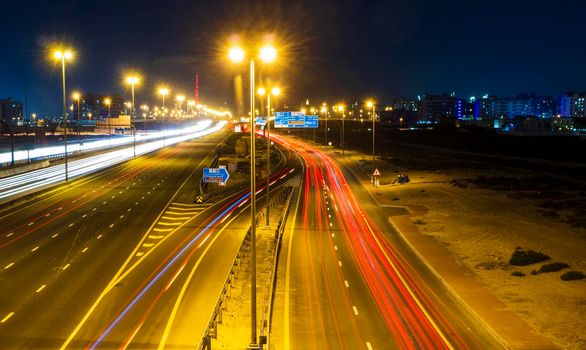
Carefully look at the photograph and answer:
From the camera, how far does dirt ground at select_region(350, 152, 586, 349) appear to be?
20.8 metres

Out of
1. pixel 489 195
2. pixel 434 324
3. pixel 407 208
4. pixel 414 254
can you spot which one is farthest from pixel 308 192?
pixel 434 324

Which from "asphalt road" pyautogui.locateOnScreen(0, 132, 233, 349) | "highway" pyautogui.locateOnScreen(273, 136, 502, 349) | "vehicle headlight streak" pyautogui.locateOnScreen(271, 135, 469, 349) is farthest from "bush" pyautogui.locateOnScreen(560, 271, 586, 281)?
"asphalt road" pyautogui.locateOnScreen(0, 132, 233, 349)

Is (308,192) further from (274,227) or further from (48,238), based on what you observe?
(48,238)

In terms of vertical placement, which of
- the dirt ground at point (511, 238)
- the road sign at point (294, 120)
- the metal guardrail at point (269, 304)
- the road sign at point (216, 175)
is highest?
the road sign at point (294, 120)

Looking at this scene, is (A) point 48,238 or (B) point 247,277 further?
(A) point 48,238

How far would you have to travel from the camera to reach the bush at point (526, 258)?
1115 inches

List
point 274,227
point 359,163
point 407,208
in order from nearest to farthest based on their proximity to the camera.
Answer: point 274,227
point 407,208
point 359,163

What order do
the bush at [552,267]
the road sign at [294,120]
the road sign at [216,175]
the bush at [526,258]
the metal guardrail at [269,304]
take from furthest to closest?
the road sign at [294,120] < the road sign at [216,175] < the bush at [526,258] < the bush at [552,267] < the metal guardrail at [269,304]

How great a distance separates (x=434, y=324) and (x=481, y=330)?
148 centimetres

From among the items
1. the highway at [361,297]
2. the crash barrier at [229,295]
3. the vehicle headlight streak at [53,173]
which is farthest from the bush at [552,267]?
the vehicle headlight streak at [53,173]

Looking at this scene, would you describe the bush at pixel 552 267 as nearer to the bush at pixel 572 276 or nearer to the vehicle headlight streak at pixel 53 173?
the bush at pixel 572 276

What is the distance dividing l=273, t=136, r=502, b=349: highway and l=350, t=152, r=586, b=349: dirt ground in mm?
2330

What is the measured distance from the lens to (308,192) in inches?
2232

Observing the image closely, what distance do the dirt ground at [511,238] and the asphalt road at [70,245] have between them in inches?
604
